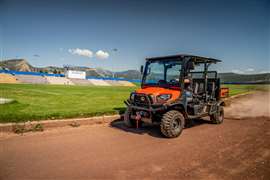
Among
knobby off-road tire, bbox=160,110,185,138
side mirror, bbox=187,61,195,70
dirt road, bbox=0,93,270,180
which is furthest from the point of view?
side mirror, bbox=187,61,195,70

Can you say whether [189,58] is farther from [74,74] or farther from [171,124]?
[74,74]

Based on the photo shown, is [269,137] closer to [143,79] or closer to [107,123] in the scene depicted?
[143,79]

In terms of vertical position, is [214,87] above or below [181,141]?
above

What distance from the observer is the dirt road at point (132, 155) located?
10.6 ft

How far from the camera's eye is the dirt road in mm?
3229

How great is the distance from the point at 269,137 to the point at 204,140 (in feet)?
6.98

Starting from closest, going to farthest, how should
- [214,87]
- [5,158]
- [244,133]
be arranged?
1. [5,158]
2. [244,133]
3. [214,87]

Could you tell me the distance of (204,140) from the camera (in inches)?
204

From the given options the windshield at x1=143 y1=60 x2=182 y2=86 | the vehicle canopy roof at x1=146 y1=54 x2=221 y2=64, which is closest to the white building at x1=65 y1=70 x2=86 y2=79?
the windshield at x1=143 y1=60 x2=182 y2=86

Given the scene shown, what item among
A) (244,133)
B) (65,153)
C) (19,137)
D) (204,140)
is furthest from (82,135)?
(244,133)

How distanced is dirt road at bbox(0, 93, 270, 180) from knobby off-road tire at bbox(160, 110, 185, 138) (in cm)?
20

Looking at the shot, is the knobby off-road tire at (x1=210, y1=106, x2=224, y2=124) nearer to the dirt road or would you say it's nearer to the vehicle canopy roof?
the dirt road

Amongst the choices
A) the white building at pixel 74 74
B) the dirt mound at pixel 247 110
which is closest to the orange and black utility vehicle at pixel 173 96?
the dirt mound at pixel 247 110

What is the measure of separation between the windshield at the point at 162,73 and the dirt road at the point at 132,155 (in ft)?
5.82
